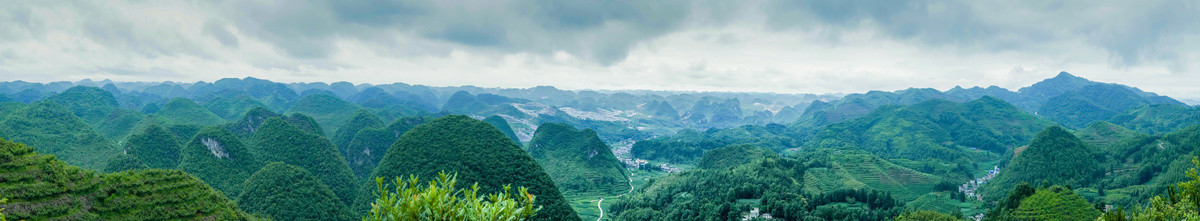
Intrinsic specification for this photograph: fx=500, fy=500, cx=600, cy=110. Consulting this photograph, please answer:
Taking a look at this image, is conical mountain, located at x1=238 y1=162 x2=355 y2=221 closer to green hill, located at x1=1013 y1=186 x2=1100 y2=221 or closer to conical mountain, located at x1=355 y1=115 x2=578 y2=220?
conical mountain, located at x1=355 y1=115 x2=578 y2=220

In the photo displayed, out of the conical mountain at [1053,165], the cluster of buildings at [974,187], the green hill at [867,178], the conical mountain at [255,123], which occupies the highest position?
the conical mountain at [255,123]

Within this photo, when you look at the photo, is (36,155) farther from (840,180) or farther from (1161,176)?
(1161,176)

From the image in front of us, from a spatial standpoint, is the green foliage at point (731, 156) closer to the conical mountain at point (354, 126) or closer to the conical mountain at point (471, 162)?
the conical mountain at point (471, 162)

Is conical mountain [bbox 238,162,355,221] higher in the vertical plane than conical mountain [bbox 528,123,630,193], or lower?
higher

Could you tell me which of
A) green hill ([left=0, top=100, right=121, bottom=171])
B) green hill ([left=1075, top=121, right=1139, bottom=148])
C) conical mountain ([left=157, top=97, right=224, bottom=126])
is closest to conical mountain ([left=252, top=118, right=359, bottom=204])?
green hill ([left=0, top=100, right=121, bottom=171])

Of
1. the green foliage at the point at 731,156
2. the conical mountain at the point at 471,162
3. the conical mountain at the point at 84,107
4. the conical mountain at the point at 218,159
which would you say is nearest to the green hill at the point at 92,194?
the conical mountain at the point at 471,162

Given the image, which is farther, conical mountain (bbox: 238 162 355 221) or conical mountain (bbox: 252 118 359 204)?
conical mountain (bbox: 252 118 359 204)

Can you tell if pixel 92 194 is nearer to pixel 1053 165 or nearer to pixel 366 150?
pixel 366 150
